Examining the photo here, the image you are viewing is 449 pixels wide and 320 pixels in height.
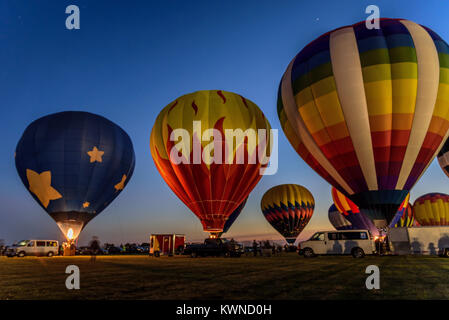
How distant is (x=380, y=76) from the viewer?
20766 millimetres

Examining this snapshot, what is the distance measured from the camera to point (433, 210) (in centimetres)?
5341

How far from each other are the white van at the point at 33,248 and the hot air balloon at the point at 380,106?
27866 millimetres

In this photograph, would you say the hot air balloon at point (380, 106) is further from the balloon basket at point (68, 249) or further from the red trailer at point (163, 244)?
the balloon basket at point (68, 249)

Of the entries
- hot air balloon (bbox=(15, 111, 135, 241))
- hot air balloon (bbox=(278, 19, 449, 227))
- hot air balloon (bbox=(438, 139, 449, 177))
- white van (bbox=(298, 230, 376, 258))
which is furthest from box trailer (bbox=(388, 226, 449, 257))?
hot air balloon (bbox=(15, 111, 135, 241))

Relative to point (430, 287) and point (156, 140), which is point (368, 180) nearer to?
point (430, 287)

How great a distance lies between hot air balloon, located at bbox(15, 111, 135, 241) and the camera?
33.2 m

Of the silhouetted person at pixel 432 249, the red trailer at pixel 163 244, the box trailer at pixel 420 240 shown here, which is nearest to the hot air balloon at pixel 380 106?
the box trailer at pixel 420 240

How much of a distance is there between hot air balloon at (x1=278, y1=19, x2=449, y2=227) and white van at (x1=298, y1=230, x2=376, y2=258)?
5.18 ft

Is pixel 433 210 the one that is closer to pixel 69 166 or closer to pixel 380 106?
pixel 380 106
